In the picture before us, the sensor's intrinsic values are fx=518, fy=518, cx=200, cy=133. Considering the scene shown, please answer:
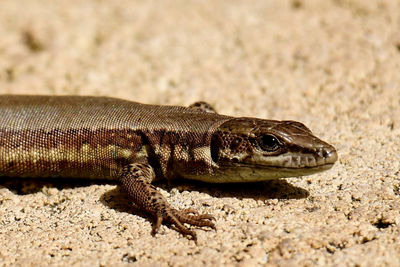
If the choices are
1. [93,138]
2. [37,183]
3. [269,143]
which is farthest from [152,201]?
[37,183]

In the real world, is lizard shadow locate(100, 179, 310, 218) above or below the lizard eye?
below

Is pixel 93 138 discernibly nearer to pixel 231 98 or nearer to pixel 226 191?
pixel 226 191

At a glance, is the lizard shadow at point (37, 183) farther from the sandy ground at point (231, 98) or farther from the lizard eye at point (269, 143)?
the lizard eye at point (269, 143)

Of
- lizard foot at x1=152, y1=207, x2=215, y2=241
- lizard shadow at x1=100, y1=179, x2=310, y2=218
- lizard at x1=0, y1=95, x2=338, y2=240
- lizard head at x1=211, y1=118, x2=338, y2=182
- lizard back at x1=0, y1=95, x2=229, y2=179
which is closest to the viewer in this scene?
lizard foot at x1=152, y1=207, x2=215, y2=241

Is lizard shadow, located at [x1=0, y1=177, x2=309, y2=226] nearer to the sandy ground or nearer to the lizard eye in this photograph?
the sandy ground

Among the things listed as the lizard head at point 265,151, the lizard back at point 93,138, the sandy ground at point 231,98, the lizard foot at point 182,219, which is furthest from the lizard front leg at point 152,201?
the lizard head at point 265,151

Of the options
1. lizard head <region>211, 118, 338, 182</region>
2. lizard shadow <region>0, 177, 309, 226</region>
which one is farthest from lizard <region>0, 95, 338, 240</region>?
lizard shadow <region>0, 177, 309, 226</region>
